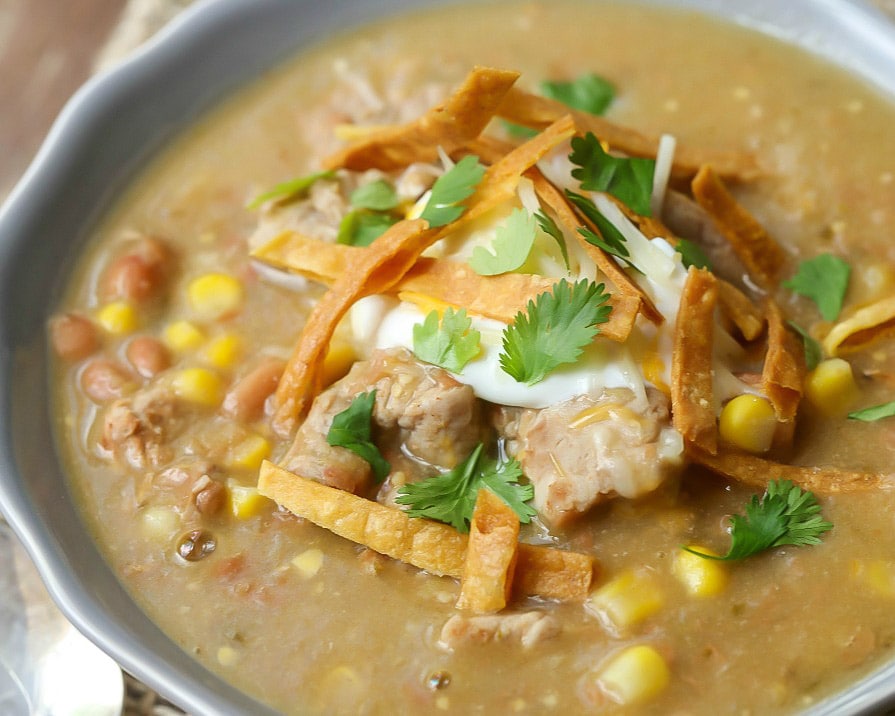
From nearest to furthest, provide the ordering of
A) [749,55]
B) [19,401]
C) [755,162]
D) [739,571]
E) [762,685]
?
1. [762,685]
2. [739,571]
3. [19,401]
4. [755,162]
5. [749,55]

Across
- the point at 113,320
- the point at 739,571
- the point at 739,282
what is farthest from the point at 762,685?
the point at 113,320

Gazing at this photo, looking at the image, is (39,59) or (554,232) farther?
(39,59)

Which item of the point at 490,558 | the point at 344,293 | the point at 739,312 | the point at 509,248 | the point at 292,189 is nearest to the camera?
the point at 490,558

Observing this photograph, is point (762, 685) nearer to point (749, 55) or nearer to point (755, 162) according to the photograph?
point (755, 162)

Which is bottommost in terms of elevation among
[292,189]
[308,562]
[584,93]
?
[308,562]

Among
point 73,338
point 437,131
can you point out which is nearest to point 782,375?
point 437,131

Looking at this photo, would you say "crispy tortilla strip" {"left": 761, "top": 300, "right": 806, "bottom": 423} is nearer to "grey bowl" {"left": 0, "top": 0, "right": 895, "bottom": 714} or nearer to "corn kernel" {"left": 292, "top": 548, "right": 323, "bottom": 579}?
"grey bowl" {"left": 0, "top": 0, "right": 895, "bottom": 714}

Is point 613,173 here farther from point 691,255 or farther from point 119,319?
point 119,319
